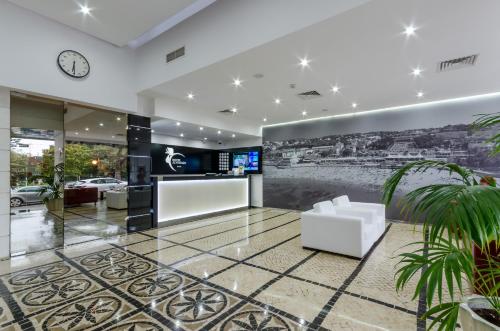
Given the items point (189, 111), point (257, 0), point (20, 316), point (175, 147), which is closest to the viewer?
point (20, 316)

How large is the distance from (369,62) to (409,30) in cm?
86

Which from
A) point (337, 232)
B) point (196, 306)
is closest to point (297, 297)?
point (196, 306)

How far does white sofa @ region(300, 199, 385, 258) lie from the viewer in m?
3.88

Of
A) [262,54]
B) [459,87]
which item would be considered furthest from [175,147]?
[459,87]

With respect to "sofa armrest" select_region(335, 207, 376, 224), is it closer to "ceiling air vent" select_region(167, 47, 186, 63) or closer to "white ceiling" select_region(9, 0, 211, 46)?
"ceiling air vent" select_region(167, 47, 186, 63)

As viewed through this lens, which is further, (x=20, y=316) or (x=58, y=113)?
(x=58, y=113)

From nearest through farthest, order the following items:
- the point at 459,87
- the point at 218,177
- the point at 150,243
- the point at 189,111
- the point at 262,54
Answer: the point at 262,54, the point at 150,243, the point at 459,87, the point at 189,111, the point at 218,177

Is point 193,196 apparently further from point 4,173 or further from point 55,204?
point 4,173

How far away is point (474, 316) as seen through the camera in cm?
133

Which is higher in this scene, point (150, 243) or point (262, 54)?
point (262, 54)

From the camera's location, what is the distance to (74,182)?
16.3 ft

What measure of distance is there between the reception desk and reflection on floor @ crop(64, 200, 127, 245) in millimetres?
847

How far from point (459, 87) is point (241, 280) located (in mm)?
5894

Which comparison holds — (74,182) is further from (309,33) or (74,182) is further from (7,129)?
(309,33)
